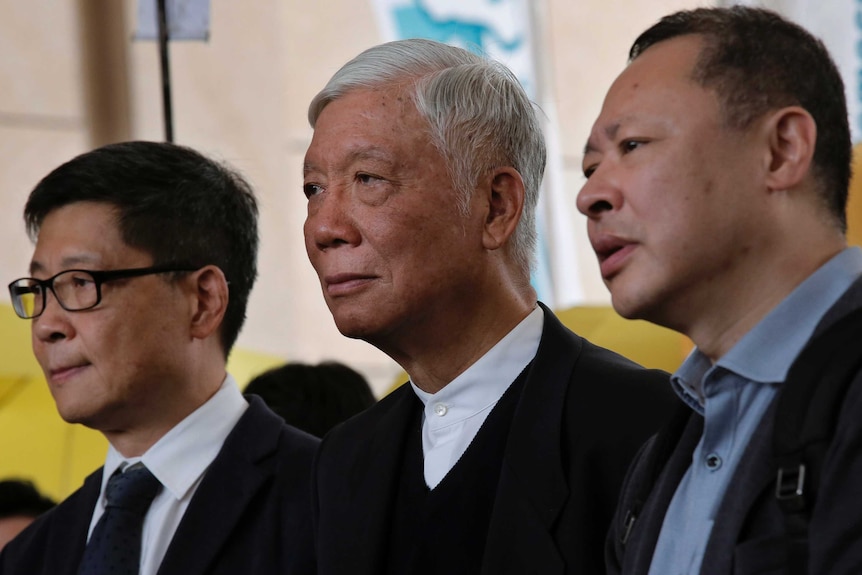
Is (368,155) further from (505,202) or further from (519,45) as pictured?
(519,45)

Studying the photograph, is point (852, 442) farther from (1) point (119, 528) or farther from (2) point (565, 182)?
(2) point (565, 182)

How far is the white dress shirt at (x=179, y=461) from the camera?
2.89 metres

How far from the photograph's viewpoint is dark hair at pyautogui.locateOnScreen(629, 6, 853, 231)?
1.75 m

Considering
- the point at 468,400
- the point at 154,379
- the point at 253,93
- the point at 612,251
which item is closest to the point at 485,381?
the point at 468,400

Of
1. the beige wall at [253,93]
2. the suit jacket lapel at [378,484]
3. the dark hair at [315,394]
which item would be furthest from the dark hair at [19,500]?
the beige wall at [253,93]

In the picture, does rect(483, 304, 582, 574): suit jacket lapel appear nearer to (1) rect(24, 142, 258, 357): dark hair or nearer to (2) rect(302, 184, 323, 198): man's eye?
(2) rect(302, 184, 323, 198): man's eye

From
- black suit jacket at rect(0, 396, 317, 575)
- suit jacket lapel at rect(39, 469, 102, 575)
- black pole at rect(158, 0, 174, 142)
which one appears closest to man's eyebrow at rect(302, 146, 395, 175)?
black suit jacket at rect(0, 396, 317, 575)

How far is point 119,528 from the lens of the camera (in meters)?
2.90

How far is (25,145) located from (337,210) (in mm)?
5003

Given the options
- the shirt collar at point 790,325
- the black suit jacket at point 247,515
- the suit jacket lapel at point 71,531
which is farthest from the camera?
the suit jacket lapel at point 71,531

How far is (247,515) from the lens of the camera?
2834 millimetres

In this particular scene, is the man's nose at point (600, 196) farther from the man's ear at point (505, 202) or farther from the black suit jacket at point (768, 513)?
the man's ear at point (505, 202)

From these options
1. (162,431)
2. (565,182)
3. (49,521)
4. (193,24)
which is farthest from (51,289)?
(565,182)

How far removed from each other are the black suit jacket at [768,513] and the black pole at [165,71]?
2339 mm
